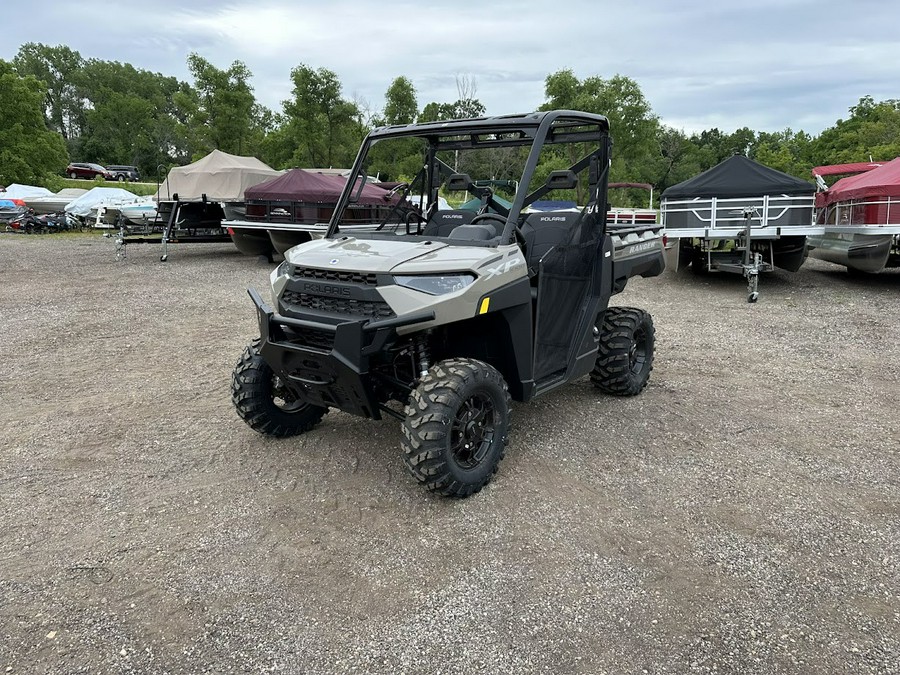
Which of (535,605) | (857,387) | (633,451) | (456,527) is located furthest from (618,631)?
(857,387)

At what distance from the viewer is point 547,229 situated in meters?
4.79

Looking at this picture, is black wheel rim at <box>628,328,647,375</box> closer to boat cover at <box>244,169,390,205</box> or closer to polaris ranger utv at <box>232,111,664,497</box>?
polaris ranger utv at <box>232,111,664,497</box>

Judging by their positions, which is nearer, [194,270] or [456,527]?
[456,527]

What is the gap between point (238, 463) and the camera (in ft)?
13.6

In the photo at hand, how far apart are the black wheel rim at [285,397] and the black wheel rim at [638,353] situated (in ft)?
9.06

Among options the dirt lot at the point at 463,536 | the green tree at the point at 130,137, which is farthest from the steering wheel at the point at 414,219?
the green tree at the point at 130,137

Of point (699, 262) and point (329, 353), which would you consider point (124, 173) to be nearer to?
point (699, 262)

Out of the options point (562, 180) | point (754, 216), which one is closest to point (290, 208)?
point (754, 216)

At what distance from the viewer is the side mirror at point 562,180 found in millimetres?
4004

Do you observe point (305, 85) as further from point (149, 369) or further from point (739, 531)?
point (739, 531)

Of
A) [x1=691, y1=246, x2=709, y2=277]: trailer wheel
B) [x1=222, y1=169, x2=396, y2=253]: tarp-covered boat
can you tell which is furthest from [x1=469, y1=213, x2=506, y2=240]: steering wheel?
[x1=222, y1=169, x2=396, y2=253]: tarp-covered boat

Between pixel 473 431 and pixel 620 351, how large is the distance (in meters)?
2.02

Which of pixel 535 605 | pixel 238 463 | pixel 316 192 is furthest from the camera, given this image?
pixel 316 192

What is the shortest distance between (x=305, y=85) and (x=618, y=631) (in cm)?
2891
